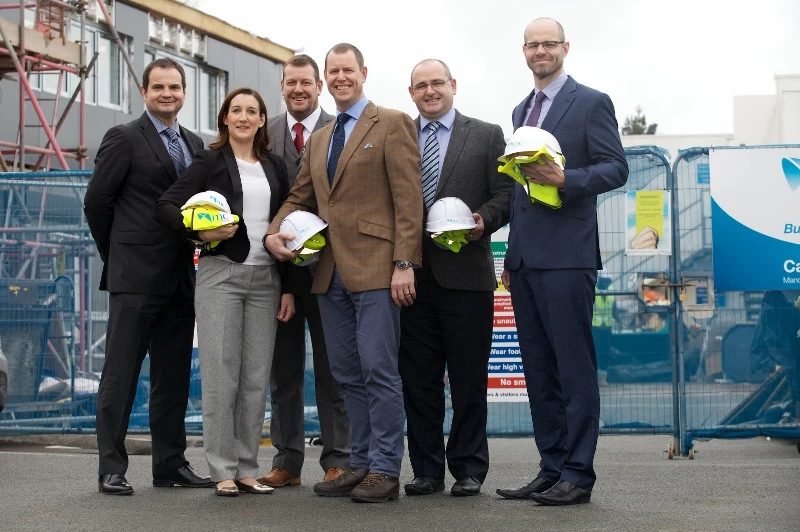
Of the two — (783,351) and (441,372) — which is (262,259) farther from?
(783,351)

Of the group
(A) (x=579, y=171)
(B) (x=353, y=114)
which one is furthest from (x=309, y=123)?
(A) (x=579, y=171)

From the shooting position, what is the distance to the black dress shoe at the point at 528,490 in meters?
6.00

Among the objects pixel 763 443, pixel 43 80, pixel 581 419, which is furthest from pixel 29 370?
pixel 43 80

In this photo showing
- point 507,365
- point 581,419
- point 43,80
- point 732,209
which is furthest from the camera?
point 43,80

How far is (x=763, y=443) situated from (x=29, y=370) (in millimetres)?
6377

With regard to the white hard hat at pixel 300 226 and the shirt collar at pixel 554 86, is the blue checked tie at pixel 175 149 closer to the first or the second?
the white hard hat at pixel 300 226

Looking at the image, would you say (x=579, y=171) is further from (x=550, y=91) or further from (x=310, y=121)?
(x=310, y=121)

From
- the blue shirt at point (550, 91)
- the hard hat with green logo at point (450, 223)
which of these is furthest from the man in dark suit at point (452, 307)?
the blue shirt at point (550, 91)

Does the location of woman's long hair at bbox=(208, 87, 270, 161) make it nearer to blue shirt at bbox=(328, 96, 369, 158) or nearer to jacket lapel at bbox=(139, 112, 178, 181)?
jacket lapel at bbox=(139, 112, 178, 181)

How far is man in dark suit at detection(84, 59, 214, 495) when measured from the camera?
6.39m

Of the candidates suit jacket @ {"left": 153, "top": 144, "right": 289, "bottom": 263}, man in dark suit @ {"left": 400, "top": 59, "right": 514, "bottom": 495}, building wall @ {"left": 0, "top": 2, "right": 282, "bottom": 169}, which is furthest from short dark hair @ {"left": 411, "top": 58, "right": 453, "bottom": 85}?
building wall @ {"left": 0, "top": 2, "right": 282, "bottom": 169}

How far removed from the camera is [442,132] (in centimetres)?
641

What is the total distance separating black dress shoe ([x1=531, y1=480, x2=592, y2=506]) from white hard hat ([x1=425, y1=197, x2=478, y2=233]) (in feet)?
4.44

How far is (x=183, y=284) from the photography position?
6.56 meters
